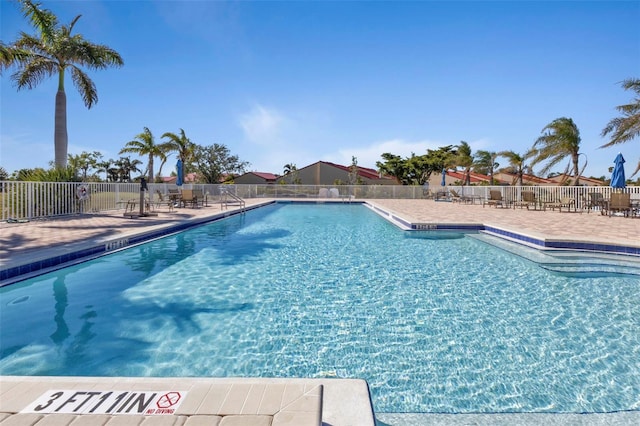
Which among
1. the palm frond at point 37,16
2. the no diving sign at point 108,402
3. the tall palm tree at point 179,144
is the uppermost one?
the palm frond at point 37,16

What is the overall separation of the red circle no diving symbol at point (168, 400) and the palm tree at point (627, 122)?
23.6 meters

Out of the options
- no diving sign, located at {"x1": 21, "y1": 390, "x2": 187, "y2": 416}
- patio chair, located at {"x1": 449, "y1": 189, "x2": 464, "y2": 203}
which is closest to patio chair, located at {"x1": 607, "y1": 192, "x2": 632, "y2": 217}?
patio chair, located at {"x1": 449, "y1": 189, "x2": 464, "y2": 203}

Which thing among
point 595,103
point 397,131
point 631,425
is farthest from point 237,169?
point 631,425

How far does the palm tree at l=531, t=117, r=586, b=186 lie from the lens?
22016mm

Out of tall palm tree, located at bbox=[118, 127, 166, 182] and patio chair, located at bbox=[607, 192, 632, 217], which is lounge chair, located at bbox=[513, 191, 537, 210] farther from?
tall palm tree, located at bbox=[118, 127, 166, 182]

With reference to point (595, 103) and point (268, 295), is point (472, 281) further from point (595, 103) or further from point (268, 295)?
point (595, 103)

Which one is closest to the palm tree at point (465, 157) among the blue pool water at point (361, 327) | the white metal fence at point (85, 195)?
the white metal fence at point (85, 195)

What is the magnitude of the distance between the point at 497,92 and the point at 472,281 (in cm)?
1456

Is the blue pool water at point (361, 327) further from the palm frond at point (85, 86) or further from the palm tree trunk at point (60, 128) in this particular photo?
the palm frond at point (85, 86)

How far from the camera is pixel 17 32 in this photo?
1341 centimetres

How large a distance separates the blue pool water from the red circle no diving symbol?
3.10ft

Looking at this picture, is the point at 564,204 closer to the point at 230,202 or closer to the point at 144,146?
the point at 230,202

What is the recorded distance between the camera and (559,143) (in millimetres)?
22578

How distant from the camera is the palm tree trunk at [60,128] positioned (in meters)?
13.4
